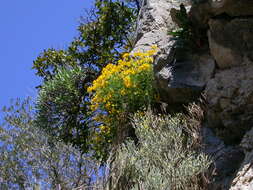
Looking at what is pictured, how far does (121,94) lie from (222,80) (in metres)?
1.73

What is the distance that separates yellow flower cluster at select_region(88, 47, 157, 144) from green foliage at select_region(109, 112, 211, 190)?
63cm

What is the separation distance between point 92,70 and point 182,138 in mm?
5624

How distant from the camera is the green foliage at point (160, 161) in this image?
19.0ft

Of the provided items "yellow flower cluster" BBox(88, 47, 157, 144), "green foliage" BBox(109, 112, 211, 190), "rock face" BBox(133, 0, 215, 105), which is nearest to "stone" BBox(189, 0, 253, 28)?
"rock face" BBox(133, 0, 215, 105)

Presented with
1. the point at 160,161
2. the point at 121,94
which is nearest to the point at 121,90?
the point at 121,94

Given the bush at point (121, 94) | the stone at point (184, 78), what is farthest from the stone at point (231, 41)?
the bush at point (121, 94)

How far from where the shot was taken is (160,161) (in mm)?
6328

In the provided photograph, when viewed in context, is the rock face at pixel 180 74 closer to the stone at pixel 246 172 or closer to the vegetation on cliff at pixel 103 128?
the vegetation on cliff at pixel 103 128

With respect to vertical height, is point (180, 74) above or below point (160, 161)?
above

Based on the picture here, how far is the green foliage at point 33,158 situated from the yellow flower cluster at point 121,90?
2.59 ft

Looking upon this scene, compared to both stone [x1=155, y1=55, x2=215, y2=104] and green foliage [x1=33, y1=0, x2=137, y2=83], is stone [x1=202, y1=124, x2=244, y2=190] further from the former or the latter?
green foliage [x1=33, y1=0, x2=137, y2=83]

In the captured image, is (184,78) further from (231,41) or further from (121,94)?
(121,94)

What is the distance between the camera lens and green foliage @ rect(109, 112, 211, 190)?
19.0 feet

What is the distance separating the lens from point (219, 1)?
22.5 feet
